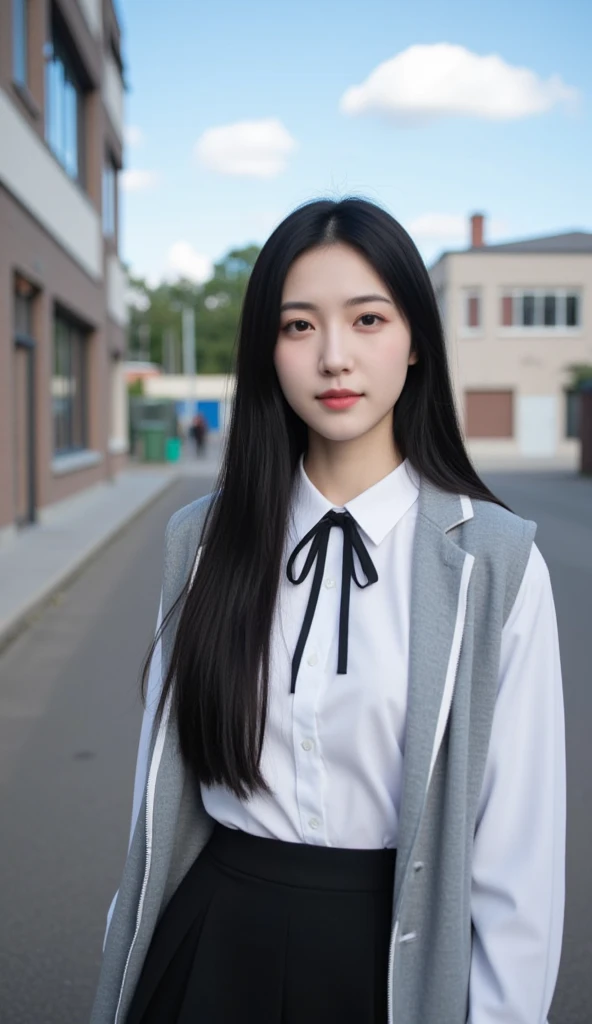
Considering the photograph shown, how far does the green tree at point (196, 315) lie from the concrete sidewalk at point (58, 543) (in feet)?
257

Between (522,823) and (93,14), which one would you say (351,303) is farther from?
(93,14)

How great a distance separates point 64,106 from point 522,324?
27938mm

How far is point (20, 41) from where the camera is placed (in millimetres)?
15594

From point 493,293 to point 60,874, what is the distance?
42788 millimetres

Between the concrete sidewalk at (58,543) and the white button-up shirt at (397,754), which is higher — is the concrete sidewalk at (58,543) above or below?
below

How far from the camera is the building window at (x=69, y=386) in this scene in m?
20.4

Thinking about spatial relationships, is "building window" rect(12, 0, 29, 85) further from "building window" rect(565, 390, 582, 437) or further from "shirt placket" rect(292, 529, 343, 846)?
"building window" rect(565, 390, 582, 437)

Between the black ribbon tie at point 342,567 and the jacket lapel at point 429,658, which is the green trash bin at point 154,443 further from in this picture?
the jacket lapel at point 429,658

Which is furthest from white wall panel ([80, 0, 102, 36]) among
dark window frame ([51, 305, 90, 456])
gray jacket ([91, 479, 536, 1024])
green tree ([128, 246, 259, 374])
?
green tree ([128, 246, 259, 374])

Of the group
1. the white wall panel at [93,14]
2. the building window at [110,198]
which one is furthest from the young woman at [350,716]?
the building window at [110,198]

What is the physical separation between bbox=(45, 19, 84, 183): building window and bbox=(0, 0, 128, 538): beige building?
36 millimetres

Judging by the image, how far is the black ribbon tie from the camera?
1.77 m

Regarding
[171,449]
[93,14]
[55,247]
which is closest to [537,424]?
[171,449]

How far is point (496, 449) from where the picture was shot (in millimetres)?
45875
